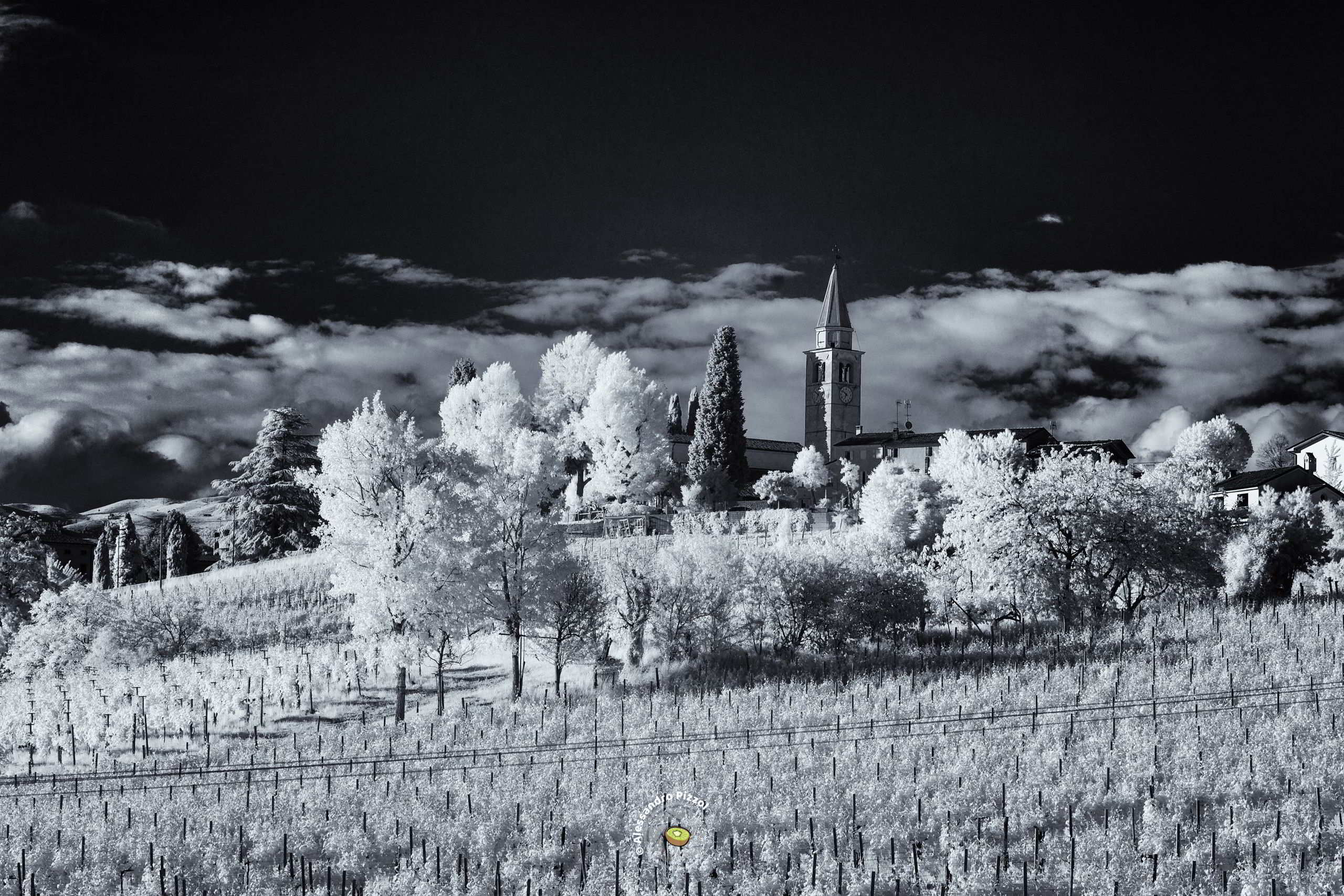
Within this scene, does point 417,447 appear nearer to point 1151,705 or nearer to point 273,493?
point 1151,705

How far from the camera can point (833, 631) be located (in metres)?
43.2

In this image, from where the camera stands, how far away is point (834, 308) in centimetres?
13388

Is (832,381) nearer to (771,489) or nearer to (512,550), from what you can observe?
(771,489)

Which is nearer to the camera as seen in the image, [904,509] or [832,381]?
[904,509]

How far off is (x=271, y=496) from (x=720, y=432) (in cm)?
3094

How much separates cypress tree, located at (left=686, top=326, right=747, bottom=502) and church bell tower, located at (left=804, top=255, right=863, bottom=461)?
41338mm

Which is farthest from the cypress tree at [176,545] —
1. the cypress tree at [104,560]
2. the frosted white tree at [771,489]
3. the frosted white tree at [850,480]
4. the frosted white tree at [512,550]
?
the frosted white tree at [512,550]

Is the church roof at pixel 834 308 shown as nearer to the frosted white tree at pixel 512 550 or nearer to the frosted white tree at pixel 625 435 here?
the frosted white tree at pixel 625 435

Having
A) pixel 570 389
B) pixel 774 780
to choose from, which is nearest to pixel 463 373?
pixel 570 389

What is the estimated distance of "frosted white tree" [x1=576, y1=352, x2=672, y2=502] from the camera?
8094 centimetres

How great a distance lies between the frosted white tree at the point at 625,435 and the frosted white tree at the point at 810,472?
2151cm

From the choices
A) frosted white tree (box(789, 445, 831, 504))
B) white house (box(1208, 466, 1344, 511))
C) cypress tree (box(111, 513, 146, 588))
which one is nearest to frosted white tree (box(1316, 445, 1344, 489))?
white house (box(1208, 466, 1344, 511))

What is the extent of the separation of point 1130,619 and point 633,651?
19.1 m

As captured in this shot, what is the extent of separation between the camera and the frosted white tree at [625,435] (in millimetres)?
80938
